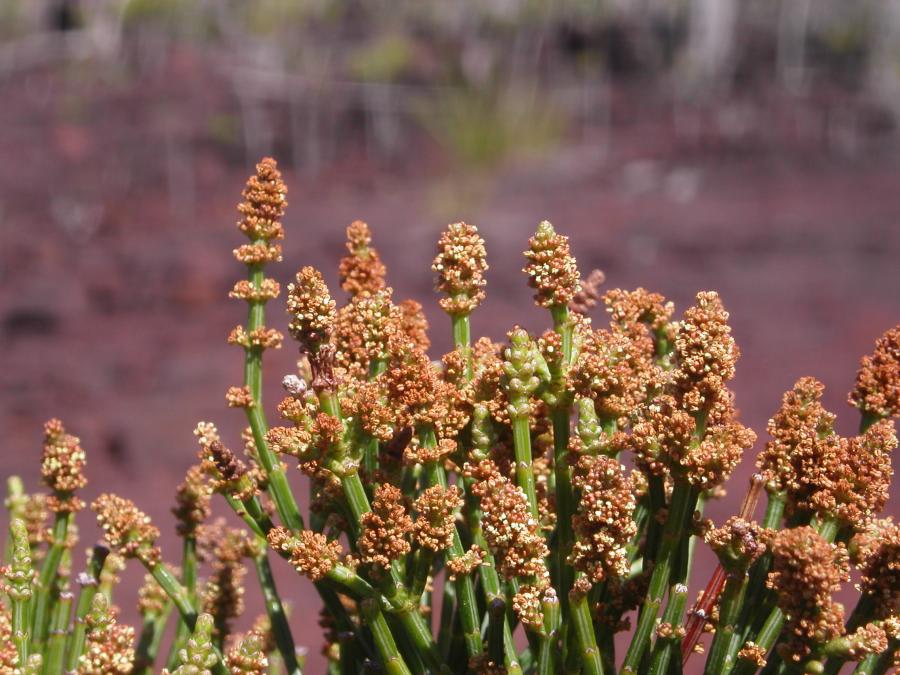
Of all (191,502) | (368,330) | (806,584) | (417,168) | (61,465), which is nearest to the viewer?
(806,584)

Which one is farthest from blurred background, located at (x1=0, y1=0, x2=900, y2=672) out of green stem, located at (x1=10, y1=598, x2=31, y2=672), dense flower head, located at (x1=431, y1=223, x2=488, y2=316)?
dense flower head, located at (x1=431, y1=223, x2=488, y2=316)

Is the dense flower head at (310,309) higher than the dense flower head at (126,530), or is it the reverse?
the dense flower head at (310,309)

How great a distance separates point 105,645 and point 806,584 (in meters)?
0.63

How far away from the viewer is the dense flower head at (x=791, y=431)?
94 cm

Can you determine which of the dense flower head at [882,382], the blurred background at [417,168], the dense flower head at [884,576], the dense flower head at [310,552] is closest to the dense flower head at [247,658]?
the dense flower head at [310,552]

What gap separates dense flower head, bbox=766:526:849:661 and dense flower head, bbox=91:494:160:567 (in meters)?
0.62

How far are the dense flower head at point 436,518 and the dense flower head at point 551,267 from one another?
8.7 inches

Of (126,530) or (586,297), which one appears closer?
(126,530)

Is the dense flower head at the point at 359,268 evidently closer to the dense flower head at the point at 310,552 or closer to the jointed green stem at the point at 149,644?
the dense flower head at the point at 310,552

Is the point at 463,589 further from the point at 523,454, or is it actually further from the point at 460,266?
the point at 460,266

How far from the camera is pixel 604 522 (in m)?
0.85

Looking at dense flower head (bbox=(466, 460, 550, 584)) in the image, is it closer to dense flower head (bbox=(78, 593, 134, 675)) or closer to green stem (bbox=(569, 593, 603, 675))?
green stem (bbox=(569, 593, 603, 675))

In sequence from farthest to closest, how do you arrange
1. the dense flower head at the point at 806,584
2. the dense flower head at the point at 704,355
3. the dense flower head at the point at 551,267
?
1. the dense flower head at the point at 551,267
2. the dense flower head at the point at 704,355
3. the dense flower head at the point at 806,584

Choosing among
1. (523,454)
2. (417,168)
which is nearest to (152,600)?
(523,454)
